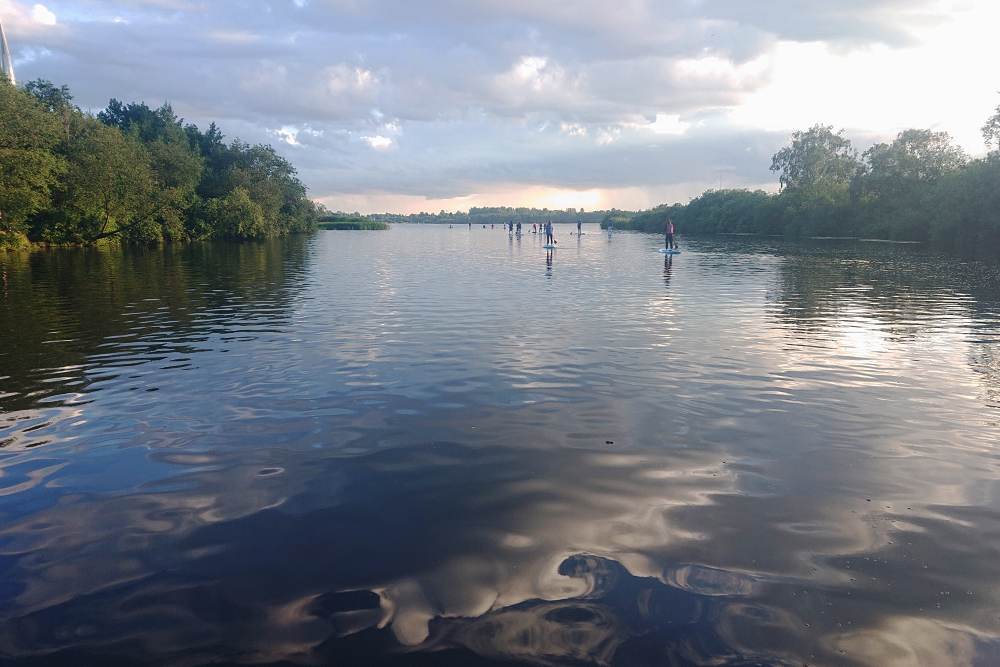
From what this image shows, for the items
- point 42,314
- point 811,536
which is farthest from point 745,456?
point 42,314

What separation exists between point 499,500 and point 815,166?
139 meters

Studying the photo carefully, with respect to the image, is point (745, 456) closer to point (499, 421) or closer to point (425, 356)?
point (499, 421)

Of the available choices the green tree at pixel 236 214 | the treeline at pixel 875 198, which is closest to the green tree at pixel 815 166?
the treeline at pixel 875 198

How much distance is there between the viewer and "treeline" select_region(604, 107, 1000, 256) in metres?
66.9

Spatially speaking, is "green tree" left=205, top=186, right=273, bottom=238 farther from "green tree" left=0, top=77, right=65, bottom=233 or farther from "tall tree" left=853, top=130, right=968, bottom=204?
"tall tree" left=853, top=130, right=968, bottom=204

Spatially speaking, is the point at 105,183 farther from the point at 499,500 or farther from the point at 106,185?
the point at 499,500

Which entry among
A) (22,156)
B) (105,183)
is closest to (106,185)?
(105,183)

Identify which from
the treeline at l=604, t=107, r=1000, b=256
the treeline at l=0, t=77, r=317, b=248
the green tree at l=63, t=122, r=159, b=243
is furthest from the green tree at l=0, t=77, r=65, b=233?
the treeline at l=604, t=107, r=1000, b=256

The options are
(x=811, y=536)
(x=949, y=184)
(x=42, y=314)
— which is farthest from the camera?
(x=949, y=184)

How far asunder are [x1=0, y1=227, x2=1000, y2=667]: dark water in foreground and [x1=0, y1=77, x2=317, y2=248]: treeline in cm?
4446

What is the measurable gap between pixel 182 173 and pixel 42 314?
226 ft

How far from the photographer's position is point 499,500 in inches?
258

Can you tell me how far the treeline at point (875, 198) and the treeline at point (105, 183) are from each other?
299 feet

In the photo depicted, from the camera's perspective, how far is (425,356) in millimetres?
13789
